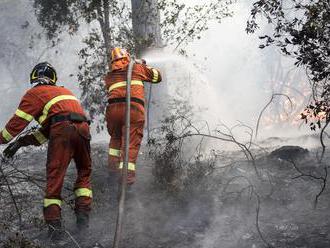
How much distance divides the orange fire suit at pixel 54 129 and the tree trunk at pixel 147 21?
370 cm

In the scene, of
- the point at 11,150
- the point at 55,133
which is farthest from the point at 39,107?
the point at 11,150

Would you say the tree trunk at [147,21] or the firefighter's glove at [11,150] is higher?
the tree trunk at [147,21]

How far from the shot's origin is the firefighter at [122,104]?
6020mm

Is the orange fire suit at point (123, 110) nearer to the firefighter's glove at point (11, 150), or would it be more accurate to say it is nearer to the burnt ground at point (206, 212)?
the burnt ground at point (206, 212)

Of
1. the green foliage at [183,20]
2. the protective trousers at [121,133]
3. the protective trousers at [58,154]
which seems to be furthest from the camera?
the green foliage at [183,20]

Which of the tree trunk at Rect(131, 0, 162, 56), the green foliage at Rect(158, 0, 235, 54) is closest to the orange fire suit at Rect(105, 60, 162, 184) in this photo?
the green foliage at Rect(158, 0, 235, 54)

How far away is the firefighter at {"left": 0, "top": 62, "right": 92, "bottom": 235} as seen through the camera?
494 cm

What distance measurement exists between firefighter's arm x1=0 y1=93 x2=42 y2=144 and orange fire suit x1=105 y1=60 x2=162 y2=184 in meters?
1.29

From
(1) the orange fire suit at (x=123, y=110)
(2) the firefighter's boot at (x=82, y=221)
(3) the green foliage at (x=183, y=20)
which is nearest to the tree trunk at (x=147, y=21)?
(3) the green foliage at (x=183, y=20)

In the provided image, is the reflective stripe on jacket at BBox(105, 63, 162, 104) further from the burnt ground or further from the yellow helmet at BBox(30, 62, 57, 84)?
the burnt ground

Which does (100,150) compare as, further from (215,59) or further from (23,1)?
(23,1)

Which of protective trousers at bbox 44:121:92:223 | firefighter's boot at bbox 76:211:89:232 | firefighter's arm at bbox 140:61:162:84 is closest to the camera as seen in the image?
protective trousers at bbox 44:121:92:223

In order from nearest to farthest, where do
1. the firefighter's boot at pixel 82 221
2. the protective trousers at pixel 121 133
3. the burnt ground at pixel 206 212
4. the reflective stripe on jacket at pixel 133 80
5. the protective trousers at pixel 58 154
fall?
the burnt ground at pixel 206 212 < the protective trousers at pixel 58 154 < the firefighter's boot at pixel 82 221 < the protective trousers at pixel 121 133 < the reflective stripe on jacket at pixel 133 80

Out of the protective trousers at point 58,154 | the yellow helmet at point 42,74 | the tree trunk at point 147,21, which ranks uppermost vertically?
the tree trunk at point 147,21
